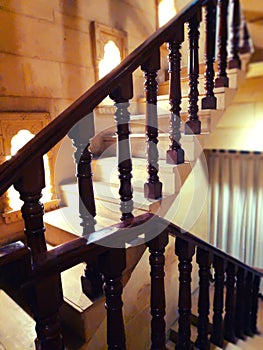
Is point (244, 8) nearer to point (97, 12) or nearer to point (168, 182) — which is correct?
point (97, 12)

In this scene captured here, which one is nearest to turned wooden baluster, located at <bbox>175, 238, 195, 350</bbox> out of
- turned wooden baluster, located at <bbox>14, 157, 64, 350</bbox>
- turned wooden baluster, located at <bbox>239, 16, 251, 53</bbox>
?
turned wooden baluster, located at <bbox>14, 157, 64, 350</bbox>

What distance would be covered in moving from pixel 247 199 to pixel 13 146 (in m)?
3.09

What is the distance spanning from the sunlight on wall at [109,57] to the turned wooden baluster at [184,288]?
1872mm

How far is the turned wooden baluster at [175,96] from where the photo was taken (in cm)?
136

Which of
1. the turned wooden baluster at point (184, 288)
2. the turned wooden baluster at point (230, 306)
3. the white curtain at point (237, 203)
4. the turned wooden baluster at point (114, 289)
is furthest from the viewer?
the white curtain at point (237, 203)

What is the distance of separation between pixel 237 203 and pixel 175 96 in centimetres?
281

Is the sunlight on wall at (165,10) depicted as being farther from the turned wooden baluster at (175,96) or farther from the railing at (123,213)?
the turned wooden baluster at (175,96)

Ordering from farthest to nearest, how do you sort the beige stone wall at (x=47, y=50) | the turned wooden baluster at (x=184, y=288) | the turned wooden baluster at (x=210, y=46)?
the beige stone wall at (x=47, y=50), the turned wooden baluster at (x=210, y=46), the turned wooden baluster at (x=184, y=288)

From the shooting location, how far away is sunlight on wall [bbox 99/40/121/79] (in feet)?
7.99

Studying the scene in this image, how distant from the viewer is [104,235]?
819mm

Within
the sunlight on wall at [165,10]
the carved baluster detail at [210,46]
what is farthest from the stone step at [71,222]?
the sunlight on wall at [165,10]

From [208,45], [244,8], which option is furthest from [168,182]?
[244,8]

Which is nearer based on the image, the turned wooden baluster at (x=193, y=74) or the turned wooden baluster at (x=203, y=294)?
the turned wooden baluster at (x=203, y=294)

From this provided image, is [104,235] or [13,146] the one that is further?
[13,146]
